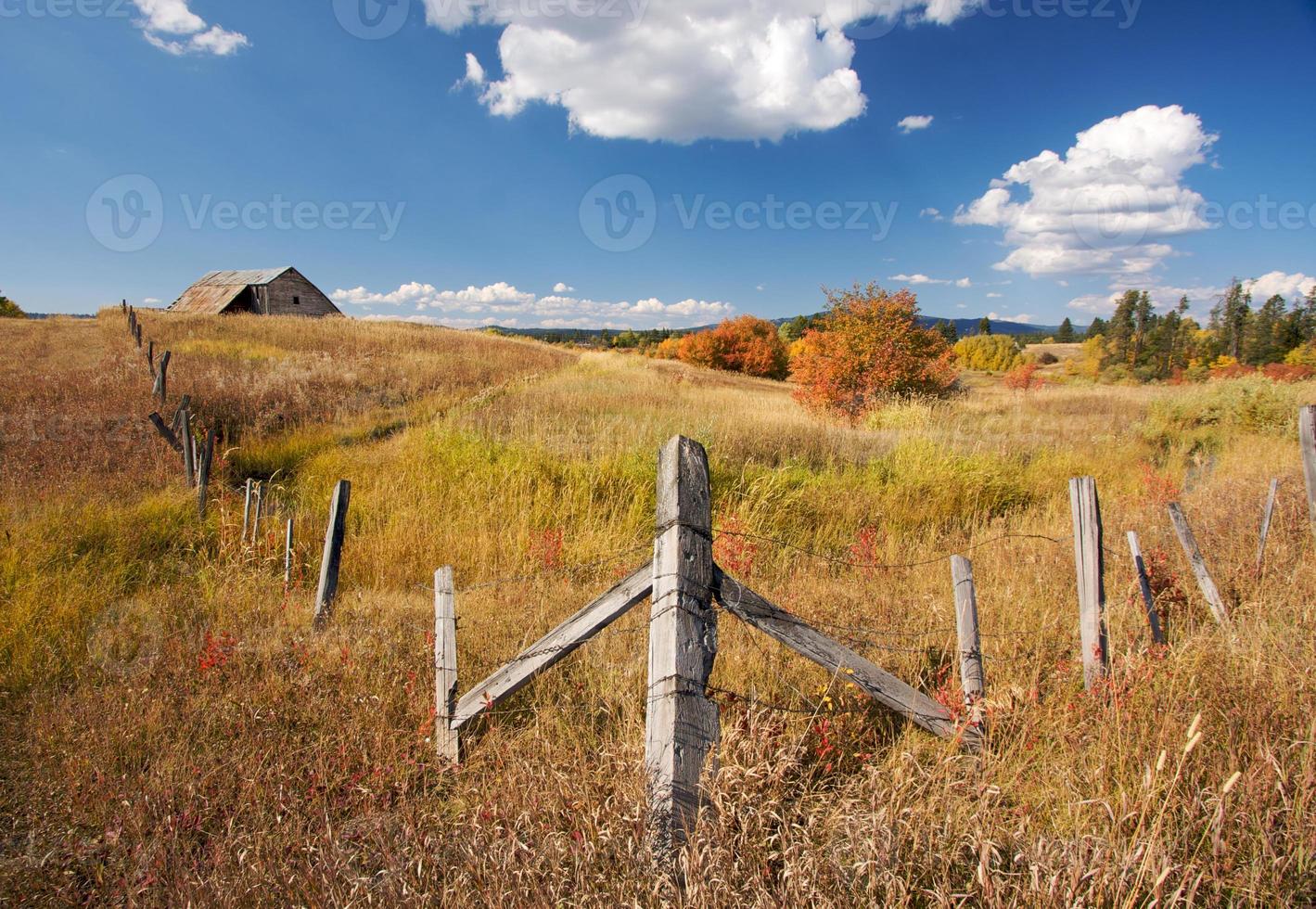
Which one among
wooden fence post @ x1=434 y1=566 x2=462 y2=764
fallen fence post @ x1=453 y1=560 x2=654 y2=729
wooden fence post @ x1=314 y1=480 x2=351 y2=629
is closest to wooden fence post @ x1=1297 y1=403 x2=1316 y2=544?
fallen fence post @ x1=453 y1=560 x2=654 y2=729

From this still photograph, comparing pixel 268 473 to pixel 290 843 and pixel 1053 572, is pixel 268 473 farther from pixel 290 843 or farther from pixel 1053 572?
pixel 1053 572

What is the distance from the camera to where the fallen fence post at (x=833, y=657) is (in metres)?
2.30

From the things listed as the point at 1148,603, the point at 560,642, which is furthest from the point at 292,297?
the point at 1148,603

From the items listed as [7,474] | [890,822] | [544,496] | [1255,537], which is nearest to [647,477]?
[544,496]

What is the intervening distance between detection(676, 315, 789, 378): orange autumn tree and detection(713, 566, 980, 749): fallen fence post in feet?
207

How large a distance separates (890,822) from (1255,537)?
6.78 meters

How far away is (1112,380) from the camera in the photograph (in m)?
52.6

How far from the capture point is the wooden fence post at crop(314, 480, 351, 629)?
4695mm

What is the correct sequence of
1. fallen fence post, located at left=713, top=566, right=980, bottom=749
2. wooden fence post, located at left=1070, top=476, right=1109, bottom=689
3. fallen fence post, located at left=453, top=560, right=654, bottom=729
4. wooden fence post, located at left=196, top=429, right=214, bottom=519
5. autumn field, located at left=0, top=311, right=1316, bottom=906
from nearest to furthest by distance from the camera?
autumn field, located at left=0, top=311, right=1316, bottom=906
fallen fence post, located at left=713, top=566, right=980, bottom=749
fallen fence post, located at left=453, top=560, right=654, bottom=729
wooden fence post, located at left=1070, top=476, right=1109, bottom=689
wooden fence post, located at left=196, top=429, right=214, bottom=519

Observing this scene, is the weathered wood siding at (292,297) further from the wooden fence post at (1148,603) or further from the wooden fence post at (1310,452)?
the wooden fence post at (1310,452)

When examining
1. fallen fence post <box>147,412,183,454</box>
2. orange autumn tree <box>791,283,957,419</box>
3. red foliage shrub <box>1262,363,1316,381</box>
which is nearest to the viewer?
fallen fence post <box>147,412,183,454</box>

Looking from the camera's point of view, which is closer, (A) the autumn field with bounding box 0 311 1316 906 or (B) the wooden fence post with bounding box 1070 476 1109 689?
(A) the autumn field with bounding box 0 311 1316 906

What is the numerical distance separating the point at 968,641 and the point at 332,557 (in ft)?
15.2

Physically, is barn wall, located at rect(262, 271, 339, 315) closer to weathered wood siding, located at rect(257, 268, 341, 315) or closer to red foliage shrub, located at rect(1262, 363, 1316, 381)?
weathered wood siding, located at rect(257, 268, 341, 315)
